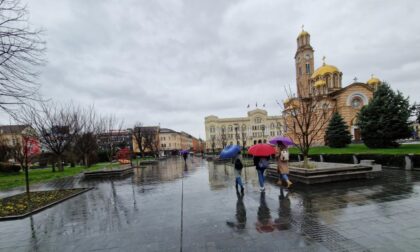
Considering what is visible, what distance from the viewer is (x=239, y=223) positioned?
5.50 metres

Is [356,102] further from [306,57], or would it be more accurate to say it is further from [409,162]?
[409,162]

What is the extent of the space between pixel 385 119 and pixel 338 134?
9741mm

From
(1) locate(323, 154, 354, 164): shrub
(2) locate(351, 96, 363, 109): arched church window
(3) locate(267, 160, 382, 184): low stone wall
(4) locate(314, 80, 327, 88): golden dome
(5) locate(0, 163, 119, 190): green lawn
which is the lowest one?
(5) locate(0, 163, 119, 190): green lawn

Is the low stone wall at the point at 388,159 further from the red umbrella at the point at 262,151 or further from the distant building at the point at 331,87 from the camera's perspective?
the distant building at the point at 331,87

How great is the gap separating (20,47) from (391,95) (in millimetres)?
29636

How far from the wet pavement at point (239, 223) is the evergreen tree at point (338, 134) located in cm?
2619

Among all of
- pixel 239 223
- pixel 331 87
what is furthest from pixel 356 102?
pixel 239 223

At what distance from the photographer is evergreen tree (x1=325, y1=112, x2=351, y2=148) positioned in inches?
1277

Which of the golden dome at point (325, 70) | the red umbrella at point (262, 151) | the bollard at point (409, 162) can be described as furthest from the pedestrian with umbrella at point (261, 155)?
the golden dome at point (325, 70)

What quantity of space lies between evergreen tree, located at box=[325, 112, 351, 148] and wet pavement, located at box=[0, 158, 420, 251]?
26.2 metres

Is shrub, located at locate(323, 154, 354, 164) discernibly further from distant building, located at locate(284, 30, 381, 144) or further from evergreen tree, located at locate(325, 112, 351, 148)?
distant building, located at locate(284, 30, 381, 144)

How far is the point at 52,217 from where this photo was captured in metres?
7.17

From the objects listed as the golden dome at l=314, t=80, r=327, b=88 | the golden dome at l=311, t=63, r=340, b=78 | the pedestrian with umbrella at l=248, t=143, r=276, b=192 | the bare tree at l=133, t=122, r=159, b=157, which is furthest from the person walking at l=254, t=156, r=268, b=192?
the golden dome at l=311, t=63, r=340, b=78

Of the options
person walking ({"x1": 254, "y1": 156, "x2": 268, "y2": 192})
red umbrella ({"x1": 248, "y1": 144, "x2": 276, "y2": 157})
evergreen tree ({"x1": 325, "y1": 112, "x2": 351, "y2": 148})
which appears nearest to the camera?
red umbrella ({"x1": 248, "y1": 144, "x2": 276, "y2": 157})
